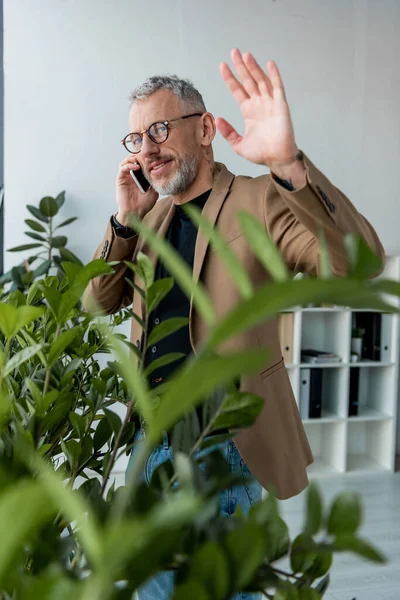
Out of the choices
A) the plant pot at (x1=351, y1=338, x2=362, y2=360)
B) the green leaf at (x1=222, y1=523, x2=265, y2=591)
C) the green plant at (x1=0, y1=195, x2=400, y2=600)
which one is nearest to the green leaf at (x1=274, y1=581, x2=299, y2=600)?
the green plant at (x1=0, y1=195, x2=400, y2=600)

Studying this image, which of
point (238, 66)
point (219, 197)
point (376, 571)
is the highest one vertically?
point (238, 66)

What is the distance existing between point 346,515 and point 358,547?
36 mm

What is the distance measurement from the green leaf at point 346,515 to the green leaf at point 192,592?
12cm

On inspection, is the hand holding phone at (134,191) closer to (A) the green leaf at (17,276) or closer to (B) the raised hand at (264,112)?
(B) the raised hand at (264,112)

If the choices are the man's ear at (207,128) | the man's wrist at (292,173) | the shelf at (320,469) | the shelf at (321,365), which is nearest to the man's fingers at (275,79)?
the man's wrist at (292,173)

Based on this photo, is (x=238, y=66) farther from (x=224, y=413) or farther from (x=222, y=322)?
(x=222, y=322)

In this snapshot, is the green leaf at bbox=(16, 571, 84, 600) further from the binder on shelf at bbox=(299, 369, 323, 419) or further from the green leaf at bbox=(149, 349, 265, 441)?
the binder on shelf at bbox=(299, 369, 323, 419)

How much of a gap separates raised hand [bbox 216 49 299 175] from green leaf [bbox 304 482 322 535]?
3.24 ft

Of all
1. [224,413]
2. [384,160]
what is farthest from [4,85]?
[224,413]

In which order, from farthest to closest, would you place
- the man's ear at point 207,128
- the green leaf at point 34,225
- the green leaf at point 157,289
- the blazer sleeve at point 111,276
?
the green leaf at point 34,225 < the man's ear at point 207,128 < the blazer sleeve at point 111,276 < the green leaf at point 157,289

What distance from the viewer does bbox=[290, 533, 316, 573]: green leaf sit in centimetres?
40

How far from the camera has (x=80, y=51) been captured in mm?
4062

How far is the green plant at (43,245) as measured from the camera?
12.6ft

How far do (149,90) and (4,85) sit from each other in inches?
93.6
